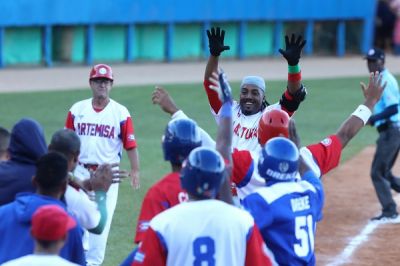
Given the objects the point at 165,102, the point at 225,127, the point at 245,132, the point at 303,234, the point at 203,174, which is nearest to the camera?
the point at 203,174

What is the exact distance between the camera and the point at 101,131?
9.86 metres

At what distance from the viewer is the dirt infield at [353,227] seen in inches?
422

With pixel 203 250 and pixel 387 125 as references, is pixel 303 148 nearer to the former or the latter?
pixel 203 250

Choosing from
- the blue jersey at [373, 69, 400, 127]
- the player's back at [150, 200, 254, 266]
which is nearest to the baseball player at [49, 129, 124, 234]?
the player's back at [150, 200, 254, 266]

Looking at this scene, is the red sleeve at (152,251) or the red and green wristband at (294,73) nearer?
the red sleeve at (152,251)

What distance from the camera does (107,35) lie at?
2802 centimetres

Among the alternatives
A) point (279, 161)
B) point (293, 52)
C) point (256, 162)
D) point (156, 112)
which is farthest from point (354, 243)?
point (156, 112)

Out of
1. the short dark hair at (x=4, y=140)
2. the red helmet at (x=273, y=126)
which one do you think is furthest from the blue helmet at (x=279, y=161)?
the short dark hair at (x=4, y=140)

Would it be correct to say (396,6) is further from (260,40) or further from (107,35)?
(107,35)

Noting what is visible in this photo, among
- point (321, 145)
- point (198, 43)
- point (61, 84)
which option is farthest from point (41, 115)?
point (321, 145)

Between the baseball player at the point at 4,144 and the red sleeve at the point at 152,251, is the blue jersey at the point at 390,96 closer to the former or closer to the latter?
the baseball player at the point at 4,144

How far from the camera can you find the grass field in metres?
15.1

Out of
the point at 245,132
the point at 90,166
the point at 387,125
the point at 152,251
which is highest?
the point at 152,251

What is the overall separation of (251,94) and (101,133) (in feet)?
5.49
